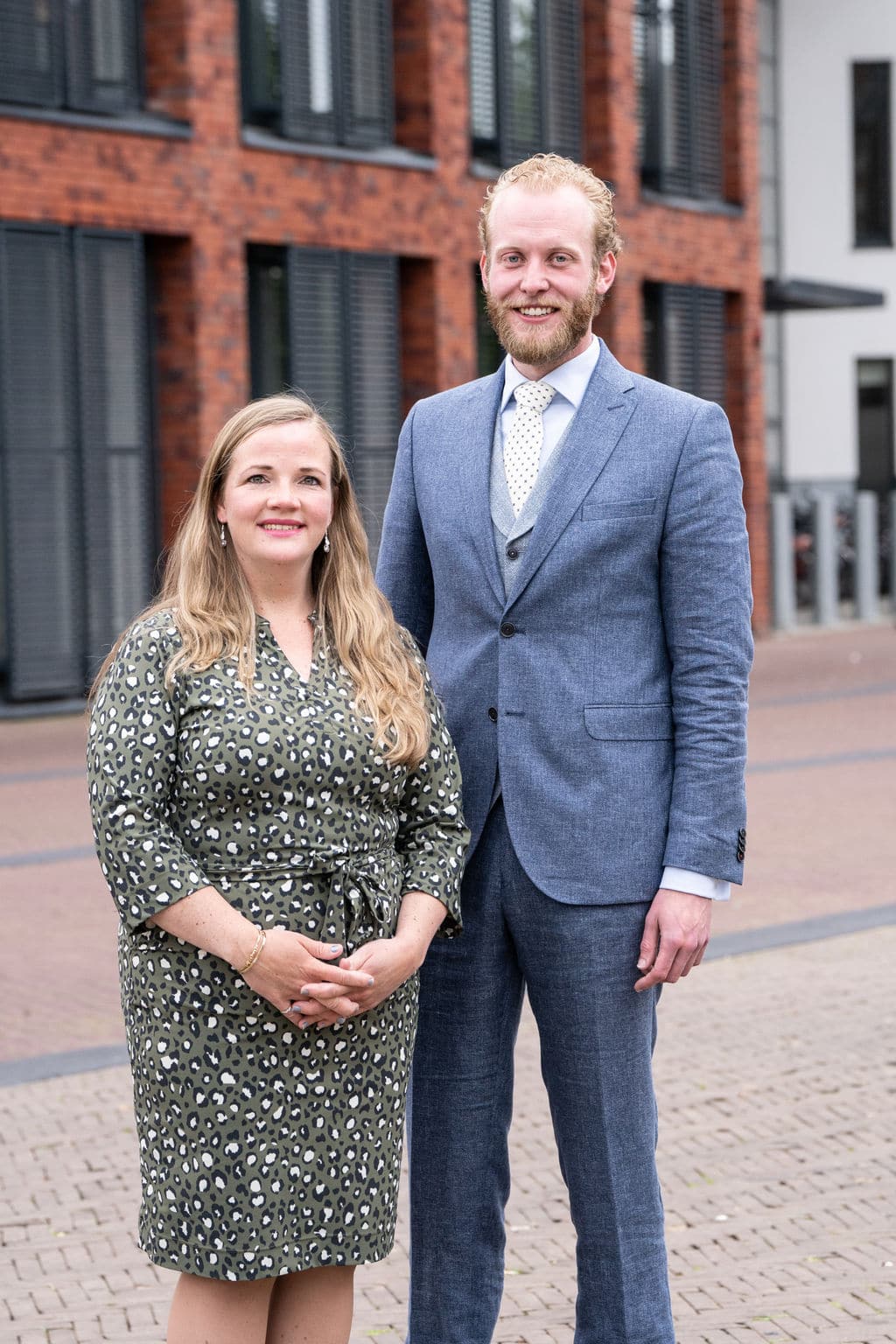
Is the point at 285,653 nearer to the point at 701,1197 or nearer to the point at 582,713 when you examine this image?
the point at 582,713

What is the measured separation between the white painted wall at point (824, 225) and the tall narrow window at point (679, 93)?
21.0ft

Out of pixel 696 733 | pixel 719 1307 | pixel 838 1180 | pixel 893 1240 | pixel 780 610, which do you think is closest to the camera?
pixel 696 733

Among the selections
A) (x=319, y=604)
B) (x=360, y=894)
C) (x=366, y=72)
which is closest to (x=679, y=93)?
(x=366, y=72)

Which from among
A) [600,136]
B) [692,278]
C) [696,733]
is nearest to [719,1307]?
[696,733]

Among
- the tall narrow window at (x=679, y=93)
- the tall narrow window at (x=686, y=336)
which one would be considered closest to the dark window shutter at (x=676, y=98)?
the tall narrow window at (x=679, y=93)

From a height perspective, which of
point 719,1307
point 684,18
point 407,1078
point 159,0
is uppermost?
point 684,18

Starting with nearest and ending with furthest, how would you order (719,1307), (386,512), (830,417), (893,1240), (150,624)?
1. (150,624)
2. (386,512)
3. (719,1307)
4. (893,1240)
5. (830,417)

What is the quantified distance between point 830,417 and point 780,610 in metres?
6.47

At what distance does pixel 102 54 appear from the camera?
15578mm

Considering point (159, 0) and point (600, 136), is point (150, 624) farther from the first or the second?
point (600, 136)

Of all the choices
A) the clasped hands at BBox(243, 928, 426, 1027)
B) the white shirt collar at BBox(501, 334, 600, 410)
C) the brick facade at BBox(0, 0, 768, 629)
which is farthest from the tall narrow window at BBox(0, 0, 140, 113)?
the clasped hands at BBox(243, 928, 426, 1027)

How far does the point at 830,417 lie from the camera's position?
1150 inches

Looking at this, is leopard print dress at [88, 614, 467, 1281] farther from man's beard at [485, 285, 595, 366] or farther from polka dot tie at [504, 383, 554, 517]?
man's beard at [485, 285, 595, 366]

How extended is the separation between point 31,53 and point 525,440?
12768 millimetres
